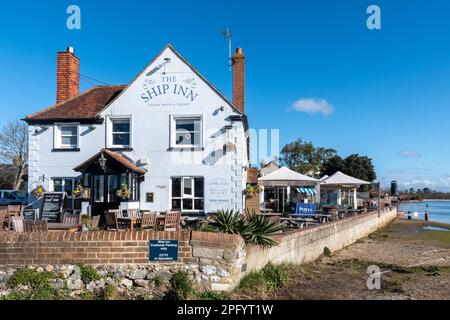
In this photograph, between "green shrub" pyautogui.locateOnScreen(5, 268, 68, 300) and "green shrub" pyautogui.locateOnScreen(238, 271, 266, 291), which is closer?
"green shrub" pyautogui.locateOnScreen(5, 268, 68, 300)

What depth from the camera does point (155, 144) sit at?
68.8 ft

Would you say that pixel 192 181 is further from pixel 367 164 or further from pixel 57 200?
pixel 367 164

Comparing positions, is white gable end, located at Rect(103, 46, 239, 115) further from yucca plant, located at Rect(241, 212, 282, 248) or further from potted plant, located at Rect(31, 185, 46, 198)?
yucca plant, located at Rect(241, 212, 282, 248)

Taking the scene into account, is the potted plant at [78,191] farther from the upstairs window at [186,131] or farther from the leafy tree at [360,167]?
the leafy tree at [360,167]

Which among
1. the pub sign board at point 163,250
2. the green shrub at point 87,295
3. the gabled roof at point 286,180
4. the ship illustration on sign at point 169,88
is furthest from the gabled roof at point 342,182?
the green shrub at point 87,295

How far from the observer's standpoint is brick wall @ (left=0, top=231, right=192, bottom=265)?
8.59 metres

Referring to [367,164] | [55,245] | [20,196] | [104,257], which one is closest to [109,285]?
[104,257]

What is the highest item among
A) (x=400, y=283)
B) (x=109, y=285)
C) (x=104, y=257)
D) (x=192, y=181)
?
(x=192, y=181)

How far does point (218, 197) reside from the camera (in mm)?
20531

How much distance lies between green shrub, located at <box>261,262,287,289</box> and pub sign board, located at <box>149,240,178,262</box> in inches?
101

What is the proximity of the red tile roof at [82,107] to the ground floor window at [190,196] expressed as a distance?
5589 millimetres

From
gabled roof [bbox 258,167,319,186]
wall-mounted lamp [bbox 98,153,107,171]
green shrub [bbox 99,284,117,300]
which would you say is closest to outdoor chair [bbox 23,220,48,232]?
green shrub [bbox 99,284,117,300]
